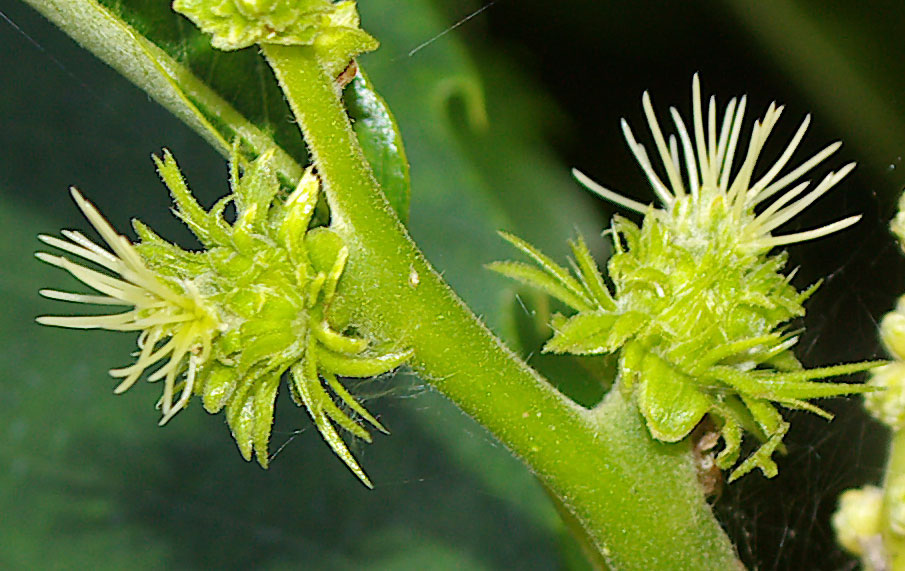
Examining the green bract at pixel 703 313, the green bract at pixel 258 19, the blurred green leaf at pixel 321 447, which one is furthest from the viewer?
the blurred green leaf at pixel 321 447

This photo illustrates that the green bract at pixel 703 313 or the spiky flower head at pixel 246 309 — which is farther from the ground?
the spiky flower head at pixel 246 309

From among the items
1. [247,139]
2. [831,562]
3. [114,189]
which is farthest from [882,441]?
[114,189]

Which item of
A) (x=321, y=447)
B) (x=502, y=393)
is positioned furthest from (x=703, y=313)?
(x=321, y=447)

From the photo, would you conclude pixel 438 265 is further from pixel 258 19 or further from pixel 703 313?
pixel 258 19

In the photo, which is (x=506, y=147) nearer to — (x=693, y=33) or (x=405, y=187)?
(x=693, y=33)

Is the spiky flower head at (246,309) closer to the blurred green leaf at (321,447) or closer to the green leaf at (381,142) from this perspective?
the green leaf at (381,142)

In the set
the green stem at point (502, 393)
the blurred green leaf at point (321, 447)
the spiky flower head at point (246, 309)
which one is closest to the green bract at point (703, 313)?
the green stem at point (502, 393)
